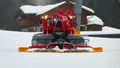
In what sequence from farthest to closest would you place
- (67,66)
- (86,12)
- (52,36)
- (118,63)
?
1. (86,12)
2. (52,36)
3. (118,63)
4. (67,66)

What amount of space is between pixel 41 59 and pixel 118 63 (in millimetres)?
1647

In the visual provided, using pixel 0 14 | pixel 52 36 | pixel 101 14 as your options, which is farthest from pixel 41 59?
pixel 0 14

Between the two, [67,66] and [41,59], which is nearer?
[67,66]

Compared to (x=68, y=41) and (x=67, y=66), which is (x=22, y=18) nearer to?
(x=68, y=41)

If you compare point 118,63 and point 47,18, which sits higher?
point 47,18

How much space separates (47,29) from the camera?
12.9m

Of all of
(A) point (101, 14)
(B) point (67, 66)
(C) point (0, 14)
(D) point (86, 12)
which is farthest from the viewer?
(C) point (0, 14)

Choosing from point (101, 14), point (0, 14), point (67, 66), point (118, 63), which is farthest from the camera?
point (0, 14)

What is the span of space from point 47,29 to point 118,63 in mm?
5221

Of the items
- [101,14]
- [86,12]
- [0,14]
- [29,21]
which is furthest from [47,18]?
[0,14]

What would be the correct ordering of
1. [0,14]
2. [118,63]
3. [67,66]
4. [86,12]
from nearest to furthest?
[67,66], [118,63], [86,12], [0,14]

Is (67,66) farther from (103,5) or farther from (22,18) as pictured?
(103,5)

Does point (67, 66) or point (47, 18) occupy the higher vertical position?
point (47, 18)

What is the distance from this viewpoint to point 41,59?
8.47 meters
